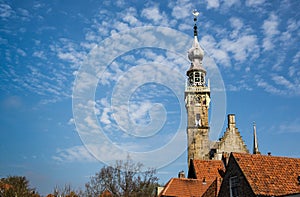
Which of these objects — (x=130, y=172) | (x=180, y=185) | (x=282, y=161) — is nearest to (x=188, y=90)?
(x=130, y=172)

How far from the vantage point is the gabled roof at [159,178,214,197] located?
3722 centimetres

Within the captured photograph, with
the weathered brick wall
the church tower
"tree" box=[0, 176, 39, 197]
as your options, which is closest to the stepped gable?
the church tower

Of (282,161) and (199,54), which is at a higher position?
(199,54)

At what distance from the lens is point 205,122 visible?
187 ft

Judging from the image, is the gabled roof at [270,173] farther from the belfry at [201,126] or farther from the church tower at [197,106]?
the church tower at [197,106]

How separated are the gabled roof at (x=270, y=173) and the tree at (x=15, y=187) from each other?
47.2m

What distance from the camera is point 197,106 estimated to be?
2302 inches

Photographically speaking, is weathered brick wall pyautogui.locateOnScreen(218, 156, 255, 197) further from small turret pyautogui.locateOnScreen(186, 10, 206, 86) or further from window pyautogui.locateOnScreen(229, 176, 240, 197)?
small turret pyautogui.locateOnScreen(186, 10, 206, 86)

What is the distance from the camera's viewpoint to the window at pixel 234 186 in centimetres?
2613

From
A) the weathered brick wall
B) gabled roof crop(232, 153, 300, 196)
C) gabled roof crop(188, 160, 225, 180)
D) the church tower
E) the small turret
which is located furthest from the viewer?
the small turret

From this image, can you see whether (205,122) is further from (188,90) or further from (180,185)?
(180,185)

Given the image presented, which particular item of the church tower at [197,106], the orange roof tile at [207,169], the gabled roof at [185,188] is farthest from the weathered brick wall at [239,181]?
the church tower at [197,106]

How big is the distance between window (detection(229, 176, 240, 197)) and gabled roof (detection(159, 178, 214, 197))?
10.6 metres

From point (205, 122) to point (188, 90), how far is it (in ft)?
22.1
